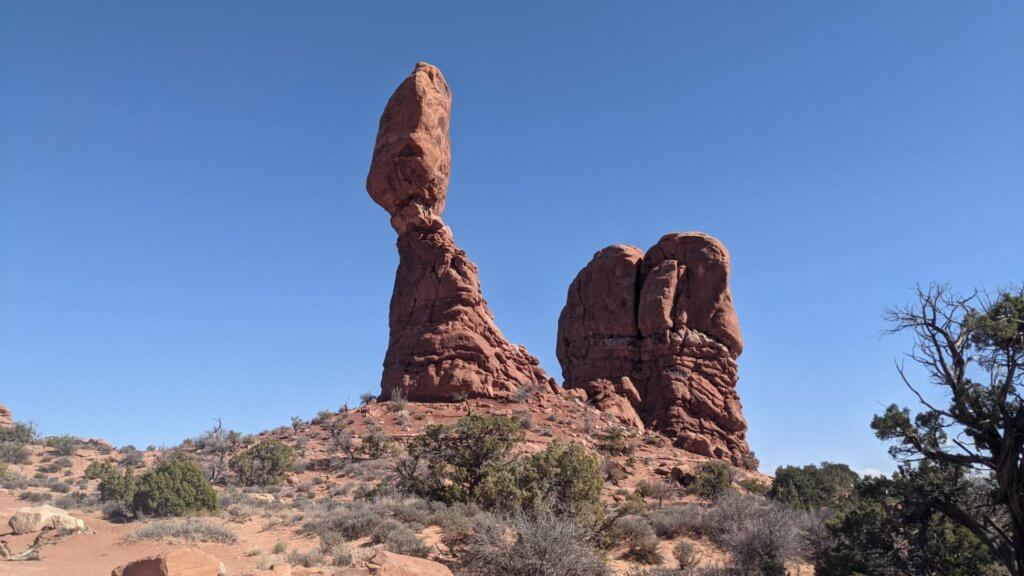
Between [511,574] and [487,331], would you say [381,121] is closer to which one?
[487,331]

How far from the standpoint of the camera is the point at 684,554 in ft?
45.2

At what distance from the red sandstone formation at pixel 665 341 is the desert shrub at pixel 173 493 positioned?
21.7 metres

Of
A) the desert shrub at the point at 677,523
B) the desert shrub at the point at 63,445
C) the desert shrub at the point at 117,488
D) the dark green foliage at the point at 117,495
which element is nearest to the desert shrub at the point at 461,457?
the desert shrub at the point at 677,523

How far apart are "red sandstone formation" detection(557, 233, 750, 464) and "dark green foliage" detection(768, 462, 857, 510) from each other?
507 cm

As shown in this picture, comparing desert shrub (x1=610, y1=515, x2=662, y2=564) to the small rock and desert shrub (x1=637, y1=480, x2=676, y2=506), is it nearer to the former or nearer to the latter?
the small rock

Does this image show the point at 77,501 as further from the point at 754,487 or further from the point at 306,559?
the point at 754,487

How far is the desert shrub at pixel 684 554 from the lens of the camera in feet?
43.6

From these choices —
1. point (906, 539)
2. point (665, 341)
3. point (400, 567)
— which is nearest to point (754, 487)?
point (665, 341)

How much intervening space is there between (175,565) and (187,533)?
15.6 feet

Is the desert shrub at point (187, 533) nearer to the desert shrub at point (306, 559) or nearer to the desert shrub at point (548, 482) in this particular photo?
the desert shrub at point (306, 559)

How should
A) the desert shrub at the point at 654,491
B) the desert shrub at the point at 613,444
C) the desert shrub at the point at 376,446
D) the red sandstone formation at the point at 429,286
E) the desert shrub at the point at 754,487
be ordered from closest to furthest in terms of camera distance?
the desert shrub at the point at 654,491, the desert shrub at the point at 376,446, the desert shrub at the point at 754,487, the desert shrub at the point at 613,444, the red sandstone formation at the point at 429,286

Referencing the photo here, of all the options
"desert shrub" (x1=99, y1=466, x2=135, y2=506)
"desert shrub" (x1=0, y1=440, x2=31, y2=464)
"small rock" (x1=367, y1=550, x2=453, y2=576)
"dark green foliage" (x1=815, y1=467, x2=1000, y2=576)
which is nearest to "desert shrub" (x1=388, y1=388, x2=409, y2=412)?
"desert shrub" (x1=99, y1=466, x2=135, y2=506)

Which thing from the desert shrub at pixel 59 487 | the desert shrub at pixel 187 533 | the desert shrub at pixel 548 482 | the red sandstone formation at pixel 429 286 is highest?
the red sandstone formation at pixel 429 286

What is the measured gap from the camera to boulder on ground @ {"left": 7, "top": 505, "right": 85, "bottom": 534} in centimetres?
1312
